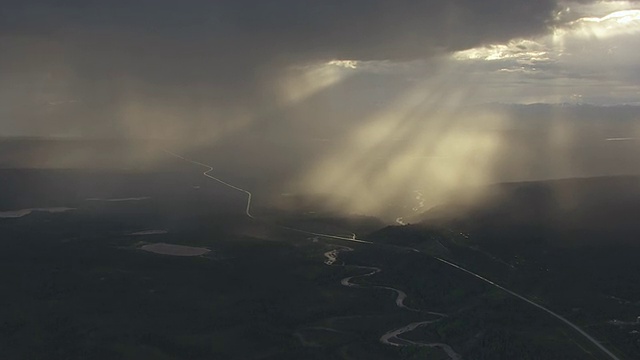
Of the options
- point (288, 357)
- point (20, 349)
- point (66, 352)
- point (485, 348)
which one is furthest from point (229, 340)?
point (485, 348)

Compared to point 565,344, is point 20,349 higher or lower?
lower

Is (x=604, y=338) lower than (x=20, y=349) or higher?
higher

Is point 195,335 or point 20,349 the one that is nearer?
point 20,349

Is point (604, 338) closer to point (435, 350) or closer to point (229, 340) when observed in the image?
point (435, 350)

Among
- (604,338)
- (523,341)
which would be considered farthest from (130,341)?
(604,338)

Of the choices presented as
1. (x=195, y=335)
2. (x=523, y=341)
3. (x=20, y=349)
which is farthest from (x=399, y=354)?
(x=20, y=349)

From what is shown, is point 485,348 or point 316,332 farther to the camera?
point 316,332

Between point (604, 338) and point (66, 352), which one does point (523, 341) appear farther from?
point (66, 352)

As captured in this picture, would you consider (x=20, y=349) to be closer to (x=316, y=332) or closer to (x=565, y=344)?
(x=316, y=332)
